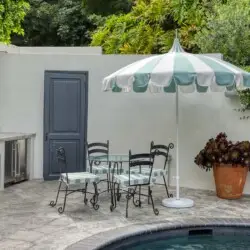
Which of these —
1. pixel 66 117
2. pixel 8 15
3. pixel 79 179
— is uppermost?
pixel 8 15

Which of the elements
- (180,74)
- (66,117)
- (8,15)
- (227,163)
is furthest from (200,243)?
(8,15)

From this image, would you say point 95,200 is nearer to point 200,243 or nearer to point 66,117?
point 200,243

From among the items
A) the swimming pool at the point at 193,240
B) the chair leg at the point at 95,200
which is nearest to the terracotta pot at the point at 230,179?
the swimming pool at the point at 193,240

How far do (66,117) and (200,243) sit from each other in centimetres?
447

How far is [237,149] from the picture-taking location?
290 inches

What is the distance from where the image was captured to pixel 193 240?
5.77 meters

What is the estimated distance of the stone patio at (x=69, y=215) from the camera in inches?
205

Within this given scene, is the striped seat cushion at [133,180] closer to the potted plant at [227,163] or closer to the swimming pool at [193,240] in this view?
the swimming pool at [193,240]

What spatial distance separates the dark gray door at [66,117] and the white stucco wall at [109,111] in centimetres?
15

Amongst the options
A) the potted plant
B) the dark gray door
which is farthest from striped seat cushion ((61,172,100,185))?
the dark gray door

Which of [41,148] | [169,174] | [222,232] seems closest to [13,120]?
[41,148]

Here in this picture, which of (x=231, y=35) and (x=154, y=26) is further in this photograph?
(x=154, y=26)

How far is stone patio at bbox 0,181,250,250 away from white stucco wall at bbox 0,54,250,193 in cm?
99

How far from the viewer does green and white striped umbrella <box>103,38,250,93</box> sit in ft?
20.2
